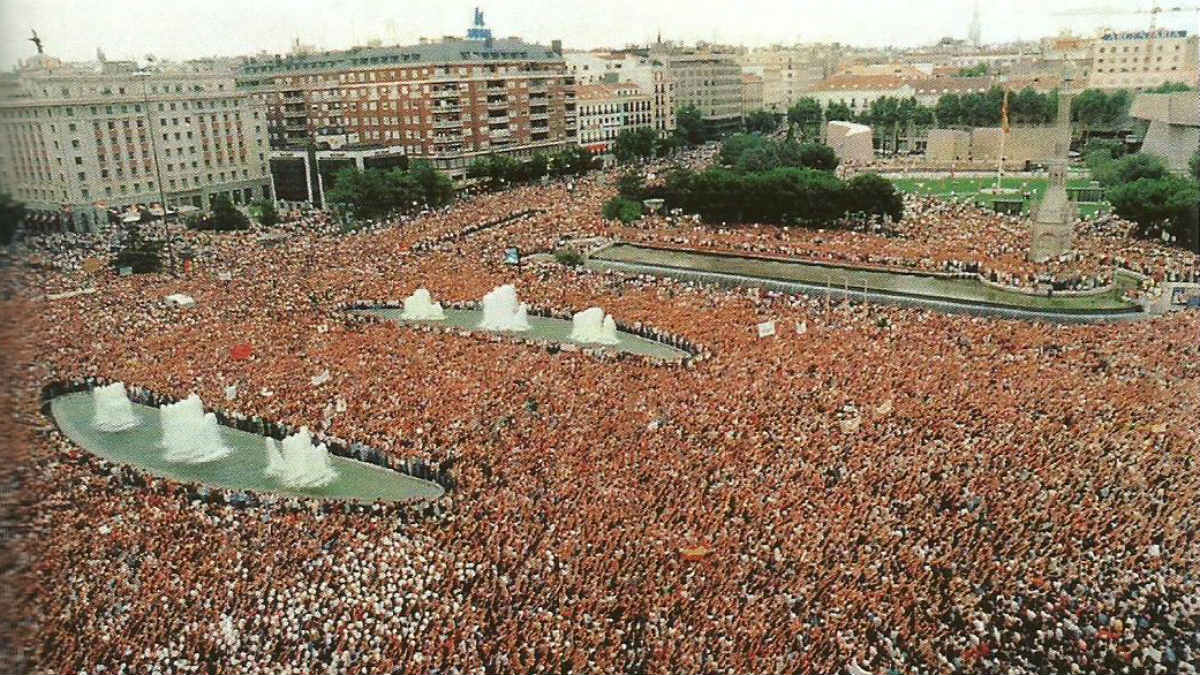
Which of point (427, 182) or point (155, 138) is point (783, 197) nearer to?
point (427, 182)

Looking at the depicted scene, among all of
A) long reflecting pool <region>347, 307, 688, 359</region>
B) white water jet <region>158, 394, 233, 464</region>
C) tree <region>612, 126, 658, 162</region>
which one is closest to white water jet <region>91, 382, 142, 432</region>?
white water jet <region>158, 394, 233, 464</region>

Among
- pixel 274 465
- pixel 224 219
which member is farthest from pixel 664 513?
pixel 224 219

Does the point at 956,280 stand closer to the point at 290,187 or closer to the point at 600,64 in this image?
the point at 290,187

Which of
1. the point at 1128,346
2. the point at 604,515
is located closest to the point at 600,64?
the point at 1128,346

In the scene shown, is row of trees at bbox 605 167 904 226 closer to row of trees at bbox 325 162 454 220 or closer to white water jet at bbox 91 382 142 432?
row of trees at bbox 325 162 454 220

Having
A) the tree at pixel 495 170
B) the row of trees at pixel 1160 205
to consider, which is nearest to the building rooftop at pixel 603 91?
the tree at pixel 495 170
